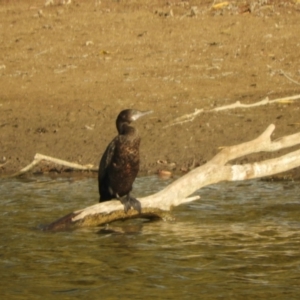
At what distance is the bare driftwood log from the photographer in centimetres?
739

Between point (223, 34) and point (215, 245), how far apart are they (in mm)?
6291

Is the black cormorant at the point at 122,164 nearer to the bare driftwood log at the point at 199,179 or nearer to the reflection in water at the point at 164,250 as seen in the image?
the bare driftwood log at the point at 199,179

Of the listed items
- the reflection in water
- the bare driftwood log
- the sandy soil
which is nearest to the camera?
the reflection in water

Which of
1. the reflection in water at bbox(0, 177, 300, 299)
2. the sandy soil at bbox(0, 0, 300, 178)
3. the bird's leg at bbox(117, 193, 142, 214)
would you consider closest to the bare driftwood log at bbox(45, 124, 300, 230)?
the bird's leg at bbox(117, 193, 142, 214)

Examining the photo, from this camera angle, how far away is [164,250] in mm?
7234

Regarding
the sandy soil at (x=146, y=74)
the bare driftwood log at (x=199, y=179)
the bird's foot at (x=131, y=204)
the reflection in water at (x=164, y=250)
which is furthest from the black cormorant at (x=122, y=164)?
the sandy soil at (x=146, y=74)

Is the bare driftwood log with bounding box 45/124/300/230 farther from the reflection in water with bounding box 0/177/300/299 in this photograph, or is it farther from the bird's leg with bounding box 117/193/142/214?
the reflection in water with bounding box 0/177/300/299

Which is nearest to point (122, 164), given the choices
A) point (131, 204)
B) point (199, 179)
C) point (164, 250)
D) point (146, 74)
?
point (131, 204)

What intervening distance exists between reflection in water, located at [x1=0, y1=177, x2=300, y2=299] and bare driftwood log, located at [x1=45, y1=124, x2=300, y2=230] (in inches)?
6.7

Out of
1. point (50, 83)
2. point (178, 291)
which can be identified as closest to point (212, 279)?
point (178, 291)

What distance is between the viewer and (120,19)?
14141 mm

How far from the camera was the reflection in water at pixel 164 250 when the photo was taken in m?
6.35

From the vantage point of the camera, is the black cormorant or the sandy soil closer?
the black cormorant

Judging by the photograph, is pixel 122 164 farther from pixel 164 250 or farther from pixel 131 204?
pixel 164 250
